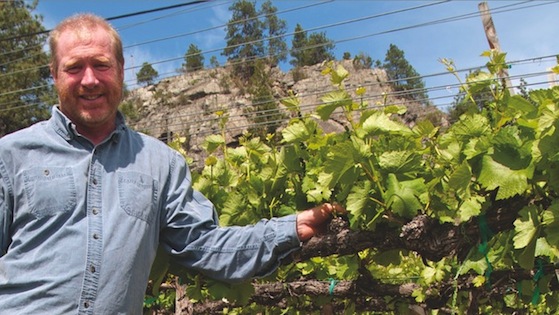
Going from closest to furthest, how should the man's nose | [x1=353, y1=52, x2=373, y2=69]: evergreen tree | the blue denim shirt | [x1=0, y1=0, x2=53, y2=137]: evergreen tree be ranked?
the blue denim shirt < the man's nose < [x1=0, y1=0, x2=53, y2=137]: evergreen tree < [x1=353, y1=52, x2=373, y2=69]: evergreen tree

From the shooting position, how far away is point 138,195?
1846 mm

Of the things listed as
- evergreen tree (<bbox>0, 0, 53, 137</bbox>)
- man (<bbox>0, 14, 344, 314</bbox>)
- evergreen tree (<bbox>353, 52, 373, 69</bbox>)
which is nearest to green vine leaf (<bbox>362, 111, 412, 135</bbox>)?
man (<bbox>0, 14, 344, 314</bbox>)

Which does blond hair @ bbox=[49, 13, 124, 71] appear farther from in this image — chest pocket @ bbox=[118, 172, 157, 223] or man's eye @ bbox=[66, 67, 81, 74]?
chest pocket @ bbox=[118, 172, 157, 223]

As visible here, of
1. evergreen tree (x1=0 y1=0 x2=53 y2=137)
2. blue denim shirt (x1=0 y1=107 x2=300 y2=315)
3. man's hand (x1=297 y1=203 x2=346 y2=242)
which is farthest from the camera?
evergreen tree (x1=0 y1=0 x2=53 y2=137)

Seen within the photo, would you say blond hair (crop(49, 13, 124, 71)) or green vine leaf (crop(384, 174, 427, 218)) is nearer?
green vine leaf (crop(384, 174, 427, 218))

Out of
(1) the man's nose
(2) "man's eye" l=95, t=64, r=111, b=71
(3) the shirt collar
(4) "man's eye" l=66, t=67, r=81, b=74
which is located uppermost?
(2) "man's eye" l=95, t=64, r=111, b=71

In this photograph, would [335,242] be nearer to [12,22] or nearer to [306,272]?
[306,272]

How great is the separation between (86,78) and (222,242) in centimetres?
61

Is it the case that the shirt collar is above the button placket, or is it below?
above

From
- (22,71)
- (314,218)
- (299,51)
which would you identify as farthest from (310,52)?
(314,218)

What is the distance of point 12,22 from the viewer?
28328 millimetres

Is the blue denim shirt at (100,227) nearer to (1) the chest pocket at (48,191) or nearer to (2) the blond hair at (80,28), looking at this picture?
(1) the chest pocket at (48,191)

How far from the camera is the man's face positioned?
1832mm

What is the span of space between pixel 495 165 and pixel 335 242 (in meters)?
0.56
